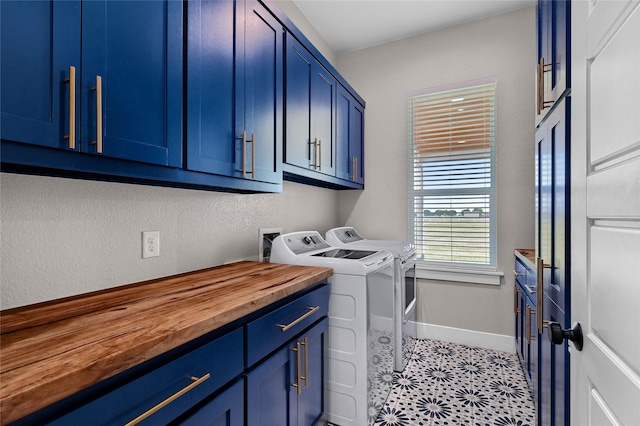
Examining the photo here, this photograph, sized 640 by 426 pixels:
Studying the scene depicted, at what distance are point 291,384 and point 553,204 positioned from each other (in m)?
1.23

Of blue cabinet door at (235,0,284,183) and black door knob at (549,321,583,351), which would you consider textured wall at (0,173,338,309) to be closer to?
blue cabinet door at (235,0,284,183)

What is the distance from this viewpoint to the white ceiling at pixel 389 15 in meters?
2.59

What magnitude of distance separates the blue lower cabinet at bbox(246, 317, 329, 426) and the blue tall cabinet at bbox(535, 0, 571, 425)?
0.95m

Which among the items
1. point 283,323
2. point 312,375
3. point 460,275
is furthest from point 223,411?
point 460,275

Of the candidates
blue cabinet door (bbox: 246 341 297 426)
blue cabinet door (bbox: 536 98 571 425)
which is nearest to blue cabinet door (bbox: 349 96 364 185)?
blue cabinet door (bbox: 536 98 571 425)

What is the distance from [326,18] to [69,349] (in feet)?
9.66

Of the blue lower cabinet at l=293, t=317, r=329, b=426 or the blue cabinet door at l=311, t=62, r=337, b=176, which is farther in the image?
the blue cabinet door at l=311, t=62, r=337, b=176

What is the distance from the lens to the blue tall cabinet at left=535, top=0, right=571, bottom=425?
3.23 ft

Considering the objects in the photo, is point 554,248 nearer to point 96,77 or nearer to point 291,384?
point 291,384

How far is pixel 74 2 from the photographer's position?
2.88 ft

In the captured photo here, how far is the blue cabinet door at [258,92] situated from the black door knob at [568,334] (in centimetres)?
130

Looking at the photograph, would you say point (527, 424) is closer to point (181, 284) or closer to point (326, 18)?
point (181, 284)

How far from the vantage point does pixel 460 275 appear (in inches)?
113

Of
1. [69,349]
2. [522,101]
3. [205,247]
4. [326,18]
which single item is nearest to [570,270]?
[69,349]
